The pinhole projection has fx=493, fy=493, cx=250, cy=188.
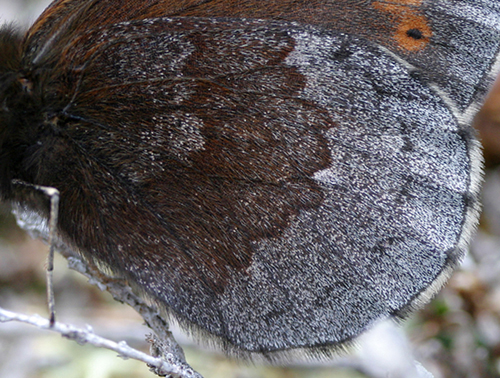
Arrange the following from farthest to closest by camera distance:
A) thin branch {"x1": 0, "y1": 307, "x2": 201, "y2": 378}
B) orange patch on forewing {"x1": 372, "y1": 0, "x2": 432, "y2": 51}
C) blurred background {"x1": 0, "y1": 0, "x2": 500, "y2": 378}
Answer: blurred background {"x1": 0, "y1": 0, "x2": 500, "y2": 378}
orange patch on forewing {"x1": 372, "y1": 0, "x2": 432, "y2": 51}
thin branch {"x1": 0, "y1": 307, "x2": 201, "y2": 378}

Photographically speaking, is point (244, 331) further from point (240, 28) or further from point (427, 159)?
point (240, 28)

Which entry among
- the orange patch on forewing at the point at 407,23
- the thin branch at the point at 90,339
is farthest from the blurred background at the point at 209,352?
the orange patch on forewing at the point at 407,23

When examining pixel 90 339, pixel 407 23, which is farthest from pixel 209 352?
pixel 407 23

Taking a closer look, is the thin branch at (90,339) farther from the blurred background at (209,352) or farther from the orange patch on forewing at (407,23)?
the orange patch on forewing at (407,23)

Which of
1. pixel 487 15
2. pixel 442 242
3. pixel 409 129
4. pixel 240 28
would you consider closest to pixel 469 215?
pixel 442 242

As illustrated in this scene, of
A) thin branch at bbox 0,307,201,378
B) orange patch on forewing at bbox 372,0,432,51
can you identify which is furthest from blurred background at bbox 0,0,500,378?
orange patch on forewing at bbox 372,0,432,51

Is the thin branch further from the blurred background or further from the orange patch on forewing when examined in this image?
the orange patch on forewing
